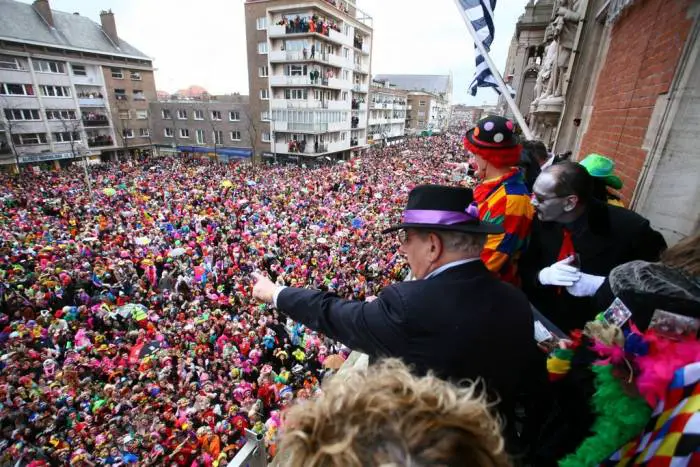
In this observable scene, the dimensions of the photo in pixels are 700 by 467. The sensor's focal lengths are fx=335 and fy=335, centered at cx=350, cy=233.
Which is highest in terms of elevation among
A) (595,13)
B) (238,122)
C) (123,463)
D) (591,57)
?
(595,13)

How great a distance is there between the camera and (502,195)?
9.14ft

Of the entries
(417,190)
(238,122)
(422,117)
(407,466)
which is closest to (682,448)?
(407,466)

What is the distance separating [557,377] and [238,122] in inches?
1561

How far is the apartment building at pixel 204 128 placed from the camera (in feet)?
120

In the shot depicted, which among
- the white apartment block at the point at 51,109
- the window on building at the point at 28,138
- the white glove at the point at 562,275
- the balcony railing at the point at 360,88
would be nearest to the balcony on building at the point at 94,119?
the white apartment block at the point at 51,109

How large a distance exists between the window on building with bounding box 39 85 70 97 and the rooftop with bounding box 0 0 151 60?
11.9 ft

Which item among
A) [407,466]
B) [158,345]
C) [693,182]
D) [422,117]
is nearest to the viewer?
[407,466]

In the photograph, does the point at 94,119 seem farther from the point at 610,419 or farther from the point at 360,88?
the point at 610,419

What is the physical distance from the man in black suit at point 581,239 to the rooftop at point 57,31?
137ft

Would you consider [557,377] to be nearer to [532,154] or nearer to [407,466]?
[407,466]

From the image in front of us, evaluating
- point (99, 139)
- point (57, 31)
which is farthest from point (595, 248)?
point (57, 31)

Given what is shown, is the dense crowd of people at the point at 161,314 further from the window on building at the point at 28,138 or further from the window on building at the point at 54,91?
the window on building at the point at 54,91

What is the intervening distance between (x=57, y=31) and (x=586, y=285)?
46.3 metres

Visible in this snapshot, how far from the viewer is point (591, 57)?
7301 millimetres
